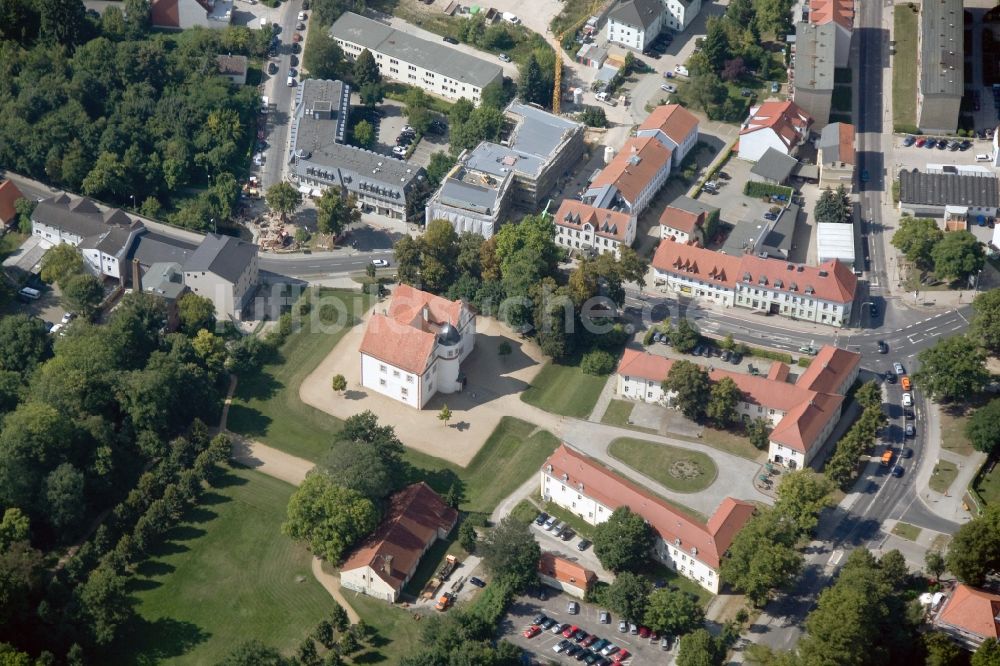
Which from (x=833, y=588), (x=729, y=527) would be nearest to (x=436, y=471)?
(x=729, y=527)

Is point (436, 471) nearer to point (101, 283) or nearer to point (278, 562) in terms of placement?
point (278, 562)

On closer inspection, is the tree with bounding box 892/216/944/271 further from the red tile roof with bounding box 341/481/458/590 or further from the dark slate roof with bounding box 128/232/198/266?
the dark slate roof with bounding box 128/232/198/266

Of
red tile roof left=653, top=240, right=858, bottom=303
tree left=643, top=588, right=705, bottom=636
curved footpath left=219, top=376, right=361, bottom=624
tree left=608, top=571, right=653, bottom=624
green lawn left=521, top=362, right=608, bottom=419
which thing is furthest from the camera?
red tile roof left=653, top=240, right=858, bottom=303

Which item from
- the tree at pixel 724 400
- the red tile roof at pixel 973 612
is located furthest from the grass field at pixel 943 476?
the tree at pixel 724 400

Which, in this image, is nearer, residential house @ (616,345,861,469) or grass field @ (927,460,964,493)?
grass field @ (927,460,964,493)

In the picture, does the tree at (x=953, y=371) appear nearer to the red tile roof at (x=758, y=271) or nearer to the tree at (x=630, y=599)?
the red tile roof at (x=758, y=271)

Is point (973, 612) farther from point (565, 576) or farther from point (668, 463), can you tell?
point (565, 576)

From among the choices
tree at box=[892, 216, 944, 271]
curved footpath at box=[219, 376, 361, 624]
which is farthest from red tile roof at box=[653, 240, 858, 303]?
curved footpath at box=[219, 376, 361, 624]
